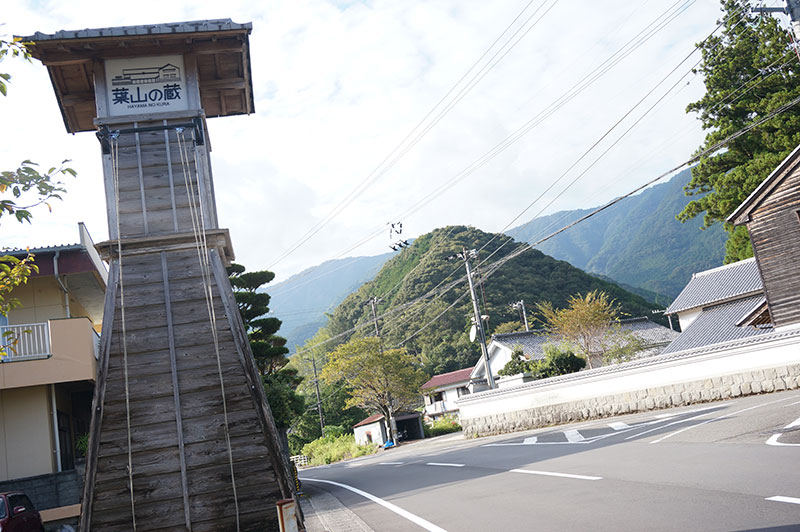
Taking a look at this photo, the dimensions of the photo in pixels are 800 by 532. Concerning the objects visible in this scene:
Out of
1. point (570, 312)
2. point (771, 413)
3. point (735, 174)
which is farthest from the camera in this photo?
point (570, 312)

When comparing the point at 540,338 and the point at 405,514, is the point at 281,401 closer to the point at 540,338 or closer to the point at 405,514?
the point at 405,514

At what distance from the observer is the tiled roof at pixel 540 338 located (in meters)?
47.0

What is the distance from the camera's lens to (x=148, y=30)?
850 cm

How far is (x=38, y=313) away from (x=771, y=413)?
1769cm

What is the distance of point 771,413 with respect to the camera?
11570 millimetres

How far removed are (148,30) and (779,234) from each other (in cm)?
1936

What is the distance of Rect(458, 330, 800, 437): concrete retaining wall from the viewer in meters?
16.6

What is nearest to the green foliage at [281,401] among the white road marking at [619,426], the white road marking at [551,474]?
the white road marking at [551,474]

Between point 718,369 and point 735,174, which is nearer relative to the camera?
point 718,369

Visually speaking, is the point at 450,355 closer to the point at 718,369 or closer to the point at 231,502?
the point at 718,369

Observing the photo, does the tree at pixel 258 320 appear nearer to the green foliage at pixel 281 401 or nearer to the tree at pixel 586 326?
the green foliage at pixel 281 401

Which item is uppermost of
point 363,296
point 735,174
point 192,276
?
point 363,296

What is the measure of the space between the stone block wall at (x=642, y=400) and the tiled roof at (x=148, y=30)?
15.6m

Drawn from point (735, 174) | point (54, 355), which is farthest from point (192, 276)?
point (735, 174)
